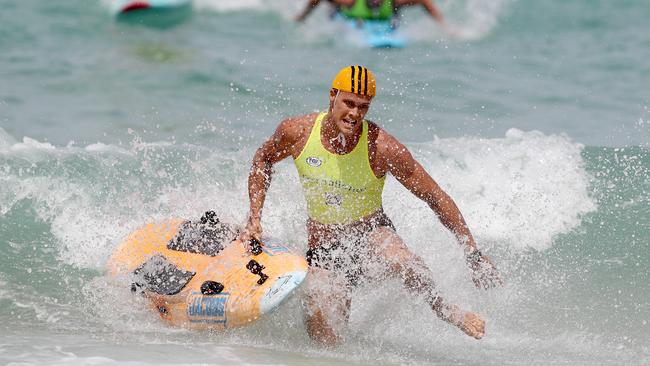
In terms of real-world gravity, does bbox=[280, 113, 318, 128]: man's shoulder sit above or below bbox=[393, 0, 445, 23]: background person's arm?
below

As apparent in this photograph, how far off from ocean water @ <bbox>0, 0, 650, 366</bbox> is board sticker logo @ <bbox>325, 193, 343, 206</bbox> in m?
0.61

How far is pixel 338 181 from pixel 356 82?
24.2 inches

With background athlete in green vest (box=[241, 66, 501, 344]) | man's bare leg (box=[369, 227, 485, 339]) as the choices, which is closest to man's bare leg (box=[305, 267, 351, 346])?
background athlete in green vest (box=[241, 66, 501, 344])

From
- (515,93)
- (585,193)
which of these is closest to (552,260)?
(585,193)

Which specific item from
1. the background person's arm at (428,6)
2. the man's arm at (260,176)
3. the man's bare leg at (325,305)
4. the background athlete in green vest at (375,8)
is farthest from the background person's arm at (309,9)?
the man's bare leg at (325,305)

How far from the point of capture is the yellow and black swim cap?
5.66 metres

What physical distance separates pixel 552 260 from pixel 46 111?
6.57 metres

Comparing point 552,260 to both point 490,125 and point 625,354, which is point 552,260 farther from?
point 490,125

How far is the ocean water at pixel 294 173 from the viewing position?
636 centimetres

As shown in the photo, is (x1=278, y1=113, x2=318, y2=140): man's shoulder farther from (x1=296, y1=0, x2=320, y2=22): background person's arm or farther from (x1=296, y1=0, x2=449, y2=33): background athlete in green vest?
(x1=296, y1=0, x2=320, y2=22): background person's arm

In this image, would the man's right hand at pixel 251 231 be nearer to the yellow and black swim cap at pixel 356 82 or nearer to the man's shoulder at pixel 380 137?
the man's shoulder at pixel 380 137

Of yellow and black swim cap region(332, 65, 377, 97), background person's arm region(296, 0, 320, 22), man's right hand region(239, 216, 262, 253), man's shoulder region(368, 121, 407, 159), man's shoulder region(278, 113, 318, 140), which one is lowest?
man's right hand region(239, 216, 262, 253)

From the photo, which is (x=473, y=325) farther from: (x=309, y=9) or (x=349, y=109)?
(x=309, y=9)

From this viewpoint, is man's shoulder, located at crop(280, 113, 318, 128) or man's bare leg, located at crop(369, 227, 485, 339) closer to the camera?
man's bare leg, located at crop(369, 227, 485, 339)
